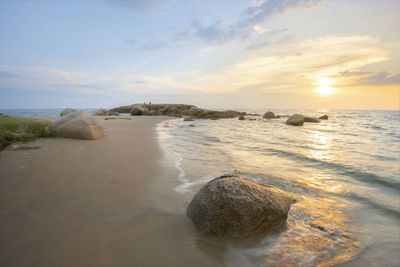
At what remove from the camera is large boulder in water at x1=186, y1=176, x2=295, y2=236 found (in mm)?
2424

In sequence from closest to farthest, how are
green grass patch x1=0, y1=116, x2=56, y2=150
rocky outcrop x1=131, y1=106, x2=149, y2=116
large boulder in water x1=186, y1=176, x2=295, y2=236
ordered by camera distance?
large boulder in water x1=186, y1=176, x2=295, y2=236 → green grass patch x1=0, y1=116, x2=56, y2=150 → rocky outcrop x1=131, y1=106, x2=149, y2=116

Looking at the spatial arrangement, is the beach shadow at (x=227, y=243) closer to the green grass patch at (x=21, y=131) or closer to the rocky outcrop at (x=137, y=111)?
the green grass patch at (x=21, y=131)

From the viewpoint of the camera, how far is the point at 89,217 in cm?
247

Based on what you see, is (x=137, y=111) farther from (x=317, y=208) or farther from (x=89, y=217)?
(x=317, y=208)

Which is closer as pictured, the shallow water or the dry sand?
the dry sand

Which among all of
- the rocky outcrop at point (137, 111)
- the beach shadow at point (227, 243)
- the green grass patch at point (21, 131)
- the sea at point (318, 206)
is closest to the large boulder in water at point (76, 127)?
the green grass patch at point (21, 131)

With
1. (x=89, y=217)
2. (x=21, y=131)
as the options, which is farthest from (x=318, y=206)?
(x=21, y=131)

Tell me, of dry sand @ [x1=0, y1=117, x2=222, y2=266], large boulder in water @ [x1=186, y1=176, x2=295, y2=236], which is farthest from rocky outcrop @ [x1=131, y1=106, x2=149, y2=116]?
large boulder in water @ [x1=186, y1=176, x2=295, y2=236]

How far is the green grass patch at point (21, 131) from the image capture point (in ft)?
16.5

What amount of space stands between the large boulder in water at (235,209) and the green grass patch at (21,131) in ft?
17.4

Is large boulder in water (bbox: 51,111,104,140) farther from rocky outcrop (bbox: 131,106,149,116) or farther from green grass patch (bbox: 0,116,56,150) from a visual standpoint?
rocky outcrop (bbox: 131,106,149,116)

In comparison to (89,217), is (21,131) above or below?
above

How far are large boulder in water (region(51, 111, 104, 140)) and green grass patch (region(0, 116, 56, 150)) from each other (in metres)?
0.27

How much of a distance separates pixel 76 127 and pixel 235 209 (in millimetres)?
6437
